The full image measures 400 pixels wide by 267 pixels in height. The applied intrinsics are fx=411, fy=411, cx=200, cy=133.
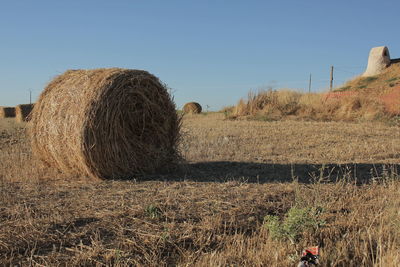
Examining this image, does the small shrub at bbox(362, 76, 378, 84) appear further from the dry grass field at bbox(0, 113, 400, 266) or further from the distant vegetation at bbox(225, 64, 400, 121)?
the dry grass field at bbox(0, 113, 400, 266)

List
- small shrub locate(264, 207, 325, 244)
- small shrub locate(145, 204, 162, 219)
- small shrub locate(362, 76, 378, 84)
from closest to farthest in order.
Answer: small shrub locate(264, 207, 325, 244) < small shrub locate(145, 204, 162, 219) < small shrub locate(362, 76, 378, 84)

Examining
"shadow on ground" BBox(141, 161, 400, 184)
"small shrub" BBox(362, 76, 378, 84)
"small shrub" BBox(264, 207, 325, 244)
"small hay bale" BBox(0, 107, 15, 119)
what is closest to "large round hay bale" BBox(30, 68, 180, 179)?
"shadow on ground" BBox(141, 161, 400, 184)

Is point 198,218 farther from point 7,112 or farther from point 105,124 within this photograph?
point 7,112

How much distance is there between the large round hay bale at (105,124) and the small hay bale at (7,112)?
15.3 metres

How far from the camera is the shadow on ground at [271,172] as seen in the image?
19.1ft

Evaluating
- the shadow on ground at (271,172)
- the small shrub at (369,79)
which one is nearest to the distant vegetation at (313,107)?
the small shrub at (369,79)

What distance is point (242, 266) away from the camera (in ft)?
9.88

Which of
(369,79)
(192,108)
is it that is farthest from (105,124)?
(369,79)

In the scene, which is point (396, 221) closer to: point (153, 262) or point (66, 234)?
point (153, 262)

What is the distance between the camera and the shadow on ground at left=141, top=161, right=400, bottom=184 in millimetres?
5812

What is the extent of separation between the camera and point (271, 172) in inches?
250

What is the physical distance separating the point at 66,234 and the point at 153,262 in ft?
2.94

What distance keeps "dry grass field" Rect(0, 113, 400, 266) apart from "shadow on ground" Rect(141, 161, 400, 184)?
0.10 ft

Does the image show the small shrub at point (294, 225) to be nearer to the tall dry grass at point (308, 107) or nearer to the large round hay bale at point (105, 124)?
the large round hay bale at point (105, 124)
